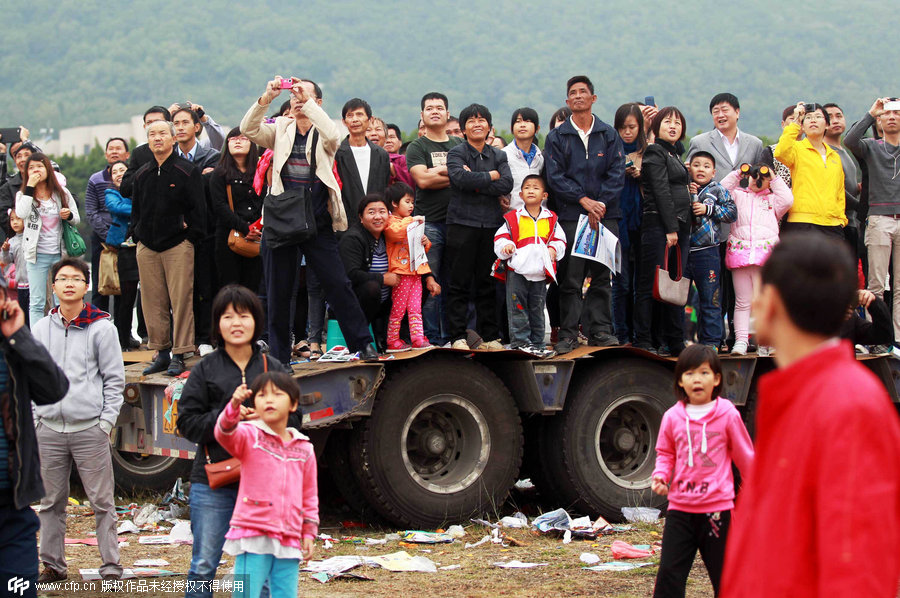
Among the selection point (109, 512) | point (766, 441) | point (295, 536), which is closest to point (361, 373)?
point (109, 512)

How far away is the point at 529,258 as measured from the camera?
29.4 ft

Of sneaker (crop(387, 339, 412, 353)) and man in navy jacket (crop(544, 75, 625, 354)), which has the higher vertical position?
man in navy jacket (crop(544, 75, 625, 354))

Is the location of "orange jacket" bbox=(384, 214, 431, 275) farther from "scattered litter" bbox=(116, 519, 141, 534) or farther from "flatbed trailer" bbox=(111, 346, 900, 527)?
"scattered litter" bbox=(116, 519, 141, 534)

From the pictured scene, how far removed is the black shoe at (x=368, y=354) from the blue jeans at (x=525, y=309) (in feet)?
4.46

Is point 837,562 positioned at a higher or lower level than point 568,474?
higher

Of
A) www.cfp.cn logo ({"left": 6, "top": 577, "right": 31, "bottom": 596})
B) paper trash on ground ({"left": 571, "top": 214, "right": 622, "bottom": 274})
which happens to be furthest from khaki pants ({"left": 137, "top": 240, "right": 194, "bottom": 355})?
www.cfp.cn logo ({"left": 6, "top": 577, "right": 31, "bottom": 596})

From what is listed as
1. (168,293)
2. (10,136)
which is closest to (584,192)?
(168,293)

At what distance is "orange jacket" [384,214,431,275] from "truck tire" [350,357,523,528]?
0.79 metres

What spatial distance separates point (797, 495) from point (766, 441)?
0.18m

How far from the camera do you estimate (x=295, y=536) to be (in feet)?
16.5

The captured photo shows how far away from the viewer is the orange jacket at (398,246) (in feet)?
28.8

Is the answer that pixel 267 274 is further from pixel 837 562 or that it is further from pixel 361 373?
pixel 837 562

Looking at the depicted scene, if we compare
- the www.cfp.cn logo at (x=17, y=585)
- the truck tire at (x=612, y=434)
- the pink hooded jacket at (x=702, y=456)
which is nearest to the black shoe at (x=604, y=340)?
the truck tire at (x=612, y=434)

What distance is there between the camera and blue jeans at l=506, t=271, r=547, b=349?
29.5 feet
